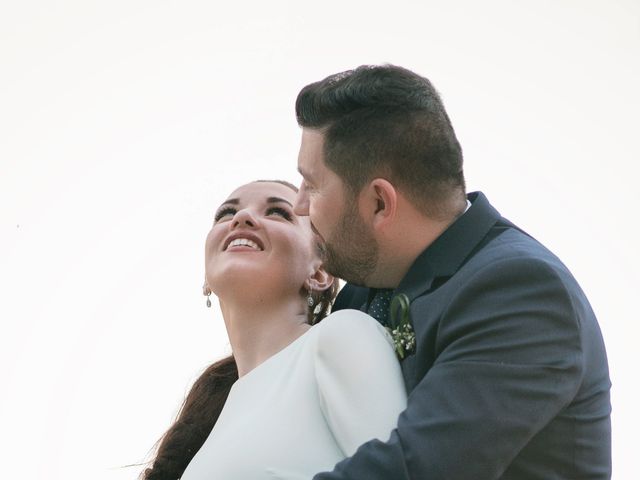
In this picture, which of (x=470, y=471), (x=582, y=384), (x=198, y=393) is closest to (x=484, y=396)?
(x=470, y=471)

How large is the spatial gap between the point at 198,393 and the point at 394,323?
1.53 m

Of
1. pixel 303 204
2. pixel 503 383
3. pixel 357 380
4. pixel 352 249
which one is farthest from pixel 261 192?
pixel 503 383

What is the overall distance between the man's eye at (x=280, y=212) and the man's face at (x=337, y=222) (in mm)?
742

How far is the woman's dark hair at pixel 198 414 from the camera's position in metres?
3.69

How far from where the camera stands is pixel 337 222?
283cm

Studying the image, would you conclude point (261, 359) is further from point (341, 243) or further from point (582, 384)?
point (582, 384)

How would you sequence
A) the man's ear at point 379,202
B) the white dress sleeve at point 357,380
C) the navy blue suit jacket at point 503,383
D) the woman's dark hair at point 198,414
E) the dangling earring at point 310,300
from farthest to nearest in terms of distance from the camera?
1. the woman's dark hair at point 198,414
2. the dangling earring at point 310,300
3. the man's ear at point 379,202
4. the white dress sleeve at point 357,380
5. the navy blue suit jacket at point 503,383

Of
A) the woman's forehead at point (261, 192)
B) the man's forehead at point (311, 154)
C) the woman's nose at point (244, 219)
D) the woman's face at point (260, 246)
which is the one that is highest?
the man's forehead at point (311, 154)

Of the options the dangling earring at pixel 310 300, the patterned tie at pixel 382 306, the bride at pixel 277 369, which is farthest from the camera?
the dangling earring at pixel 310 300

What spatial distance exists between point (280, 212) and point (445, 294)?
132 cm

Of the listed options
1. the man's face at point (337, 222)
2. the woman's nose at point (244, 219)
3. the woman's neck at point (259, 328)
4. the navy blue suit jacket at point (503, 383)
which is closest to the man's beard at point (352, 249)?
the man's face at point (337, 222)

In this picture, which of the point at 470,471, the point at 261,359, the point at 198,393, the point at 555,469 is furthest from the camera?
the point at 198,393

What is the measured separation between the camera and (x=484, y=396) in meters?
2.17

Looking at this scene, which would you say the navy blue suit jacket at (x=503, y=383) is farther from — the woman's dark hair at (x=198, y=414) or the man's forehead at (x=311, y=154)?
the woman's dark hair at (x=198, y=414)
